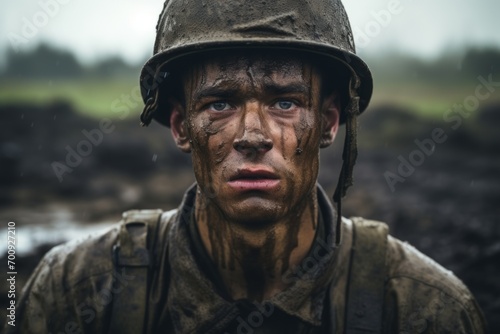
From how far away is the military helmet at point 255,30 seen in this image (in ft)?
9.80

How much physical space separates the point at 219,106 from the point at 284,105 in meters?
0.37

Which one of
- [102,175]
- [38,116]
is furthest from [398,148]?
[38,116]

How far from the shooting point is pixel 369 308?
121 inches

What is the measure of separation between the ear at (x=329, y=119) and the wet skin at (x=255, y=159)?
34 millimetres

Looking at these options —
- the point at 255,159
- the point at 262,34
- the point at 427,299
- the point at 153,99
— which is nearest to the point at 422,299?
the point at 427,299

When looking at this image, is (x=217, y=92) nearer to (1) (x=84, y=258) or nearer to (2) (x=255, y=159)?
(2) (x=255, y=159)

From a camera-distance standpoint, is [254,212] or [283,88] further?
[283,88]

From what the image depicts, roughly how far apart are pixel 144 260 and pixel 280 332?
935 mm

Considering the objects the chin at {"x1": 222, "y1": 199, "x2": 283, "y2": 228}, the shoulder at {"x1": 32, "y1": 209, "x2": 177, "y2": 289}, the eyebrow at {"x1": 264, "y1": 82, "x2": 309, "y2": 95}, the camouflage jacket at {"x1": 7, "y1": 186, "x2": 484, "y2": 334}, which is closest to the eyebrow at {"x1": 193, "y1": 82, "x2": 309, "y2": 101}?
the eyebrow at {"x1": 264, "y1": 82, "x2": 309, "y2": 95}

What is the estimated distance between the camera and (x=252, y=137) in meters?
2.86

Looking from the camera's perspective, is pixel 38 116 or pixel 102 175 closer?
pixel 102 175

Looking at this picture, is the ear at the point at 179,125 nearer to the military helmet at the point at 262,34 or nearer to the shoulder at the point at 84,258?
the military helmet at the point at 262,34

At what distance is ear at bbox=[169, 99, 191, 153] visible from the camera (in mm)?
3406

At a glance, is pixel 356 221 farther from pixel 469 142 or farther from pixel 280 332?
pixel 469 142
